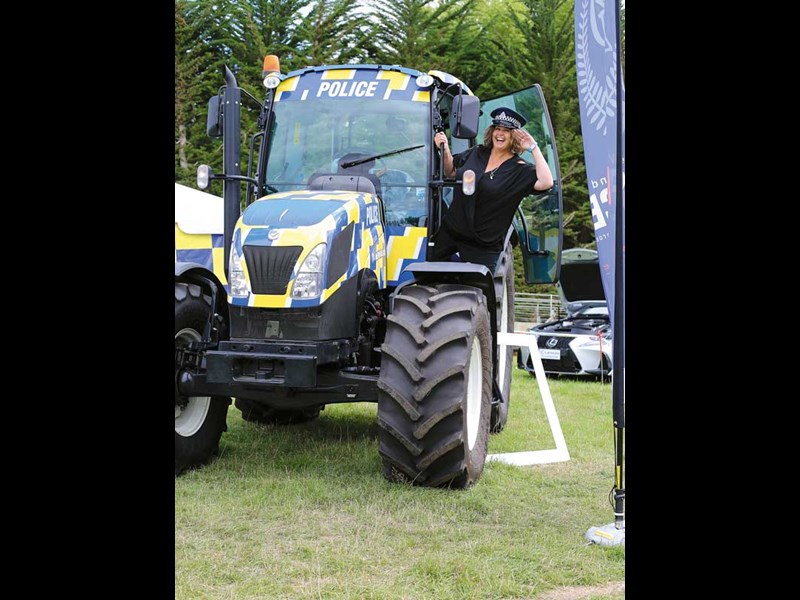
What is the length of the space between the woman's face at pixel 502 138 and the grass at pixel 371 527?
86.8 inches

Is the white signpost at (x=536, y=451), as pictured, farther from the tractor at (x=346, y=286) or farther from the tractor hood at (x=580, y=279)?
the tractor hood at (x=580, y=279)

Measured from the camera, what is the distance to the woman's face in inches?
247

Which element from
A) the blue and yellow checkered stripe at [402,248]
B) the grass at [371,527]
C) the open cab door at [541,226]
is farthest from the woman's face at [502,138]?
the grass at [371,527]

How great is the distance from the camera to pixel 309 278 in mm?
5223

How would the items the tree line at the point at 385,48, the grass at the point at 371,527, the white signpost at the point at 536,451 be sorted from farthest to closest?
the tree line at the point at 385,48
the white signpost at the point at 536,451
the grass at the point at 371,527

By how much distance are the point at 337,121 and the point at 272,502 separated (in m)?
2.62

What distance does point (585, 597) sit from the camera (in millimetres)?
3697

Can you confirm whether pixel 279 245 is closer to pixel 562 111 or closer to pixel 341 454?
pixel 341 454

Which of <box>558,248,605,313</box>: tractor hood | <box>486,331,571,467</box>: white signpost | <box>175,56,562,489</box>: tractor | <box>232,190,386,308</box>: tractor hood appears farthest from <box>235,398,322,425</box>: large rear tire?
<box>558,248,605,313</box>: tractor hood

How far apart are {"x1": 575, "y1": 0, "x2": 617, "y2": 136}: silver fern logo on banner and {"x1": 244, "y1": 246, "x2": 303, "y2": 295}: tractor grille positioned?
1.82 m

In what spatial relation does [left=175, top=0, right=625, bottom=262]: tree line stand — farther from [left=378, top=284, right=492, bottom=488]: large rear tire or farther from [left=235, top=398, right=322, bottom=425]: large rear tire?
[left=378, top=284, right=492, bottom=488]: large rear tire

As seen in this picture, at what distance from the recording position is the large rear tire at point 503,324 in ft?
23.6

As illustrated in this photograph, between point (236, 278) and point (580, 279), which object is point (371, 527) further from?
point (580, 279)

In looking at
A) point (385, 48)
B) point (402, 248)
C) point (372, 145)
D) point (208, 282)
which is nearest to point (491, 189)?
point (402, 248)
